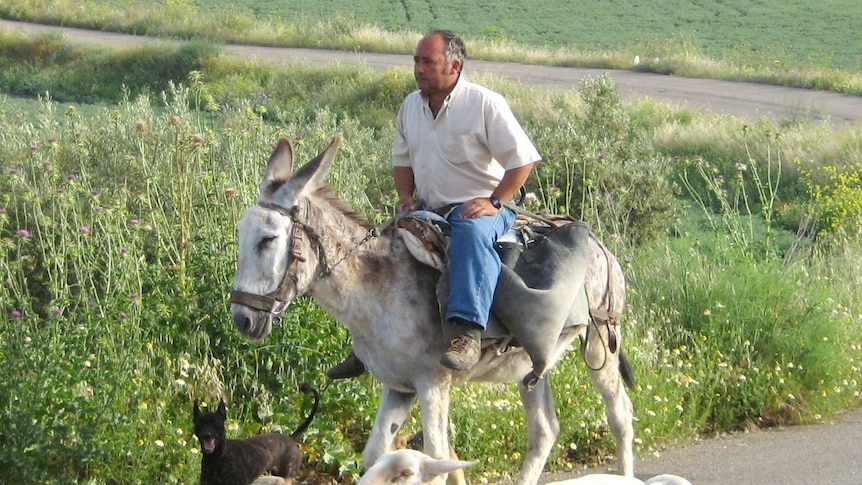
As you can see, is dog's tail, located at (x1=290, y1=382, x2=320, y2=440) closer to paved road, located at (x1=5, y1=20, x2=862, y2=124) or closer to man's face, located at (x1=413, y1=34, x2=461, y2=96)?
man's face, located at (x1=413, y1=34, x2=461, y2=96)

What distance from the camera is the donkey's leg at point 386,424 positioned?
23.5ft

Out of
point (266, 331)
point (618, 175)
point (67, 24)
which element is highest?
point (266, 331)

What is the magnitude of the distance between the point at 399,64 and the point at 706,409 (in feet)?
107

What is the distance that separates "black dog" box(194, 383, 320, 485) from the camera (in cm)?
776

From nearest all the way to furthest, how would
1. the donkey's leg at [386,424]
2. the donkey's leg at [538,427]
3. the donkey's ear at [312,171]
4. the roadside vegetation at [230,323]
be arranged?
Result: 1. the donkey's ear at [312,171]
2. the donkey's leg at [386,424]
3. the donkey's leg at [538,427]
4. the roadside vegetation at [230,323]

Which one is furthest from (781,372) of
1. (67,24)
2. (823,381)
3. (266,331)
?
(67,24)

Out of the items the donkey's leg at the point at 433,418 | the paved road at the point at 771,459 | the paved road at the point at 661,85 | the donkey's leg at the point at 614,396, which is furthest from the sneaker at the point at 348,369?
the paved road at the point at 661,85

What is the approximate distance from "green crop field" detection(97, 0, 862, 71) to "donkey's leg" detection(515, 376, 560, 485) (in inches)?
1620

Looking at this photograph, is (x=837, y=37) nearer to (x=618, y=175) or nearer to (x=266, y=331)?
(x=618, y=175)

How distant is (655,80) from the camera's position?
138 ft

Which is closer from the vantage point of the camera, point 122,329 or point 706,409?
point 122,329

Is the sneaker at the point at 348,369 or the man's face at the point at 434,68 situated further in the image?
the sneaker at the point at 348,369

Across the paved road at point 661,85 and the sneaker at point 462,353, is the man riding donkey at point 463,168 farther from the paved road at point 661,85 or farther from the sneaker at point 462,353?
the paved road at point 661,85

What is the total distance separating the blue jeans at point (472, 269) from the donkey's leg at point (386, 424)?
24.1 inches
